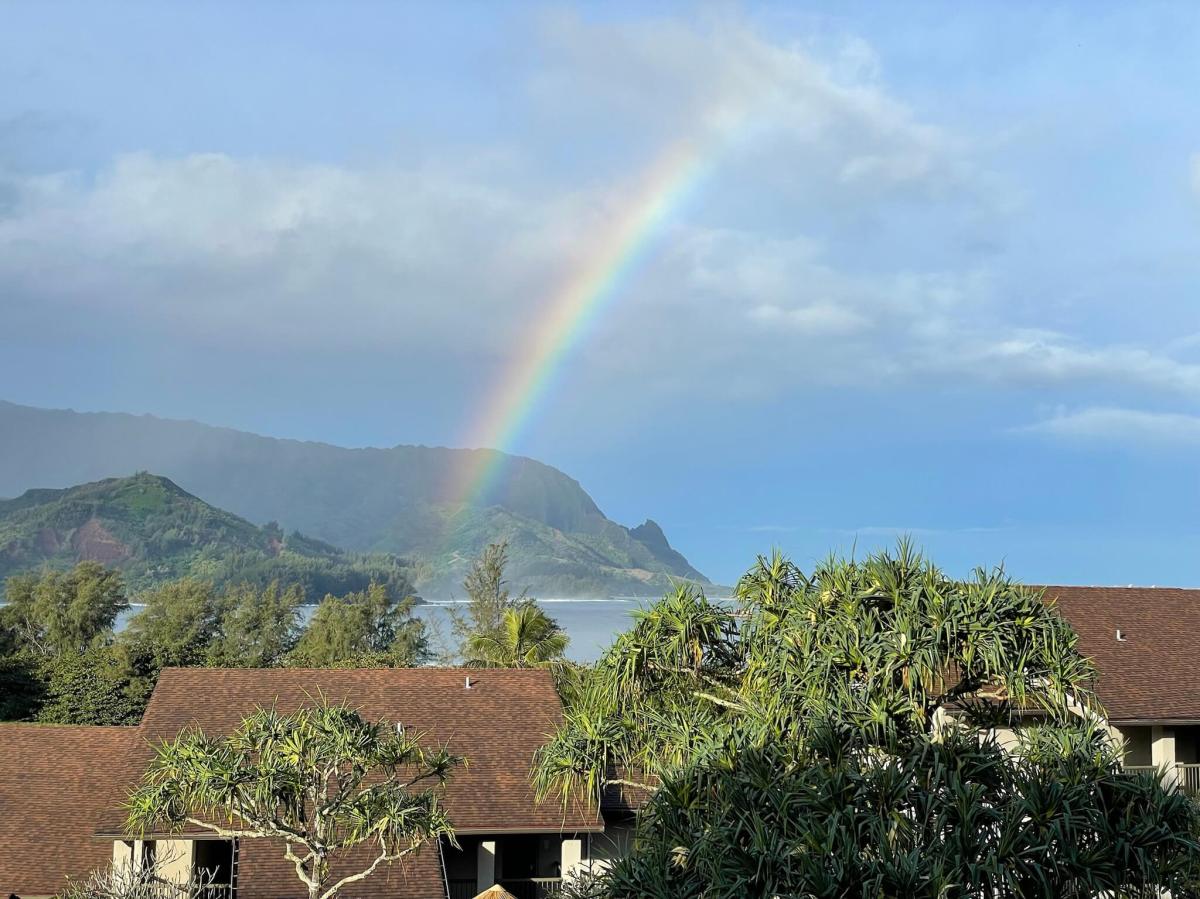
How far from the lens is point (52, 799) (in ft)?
90.1

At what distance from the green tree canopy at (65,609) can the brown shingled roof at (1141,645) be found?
60.9m

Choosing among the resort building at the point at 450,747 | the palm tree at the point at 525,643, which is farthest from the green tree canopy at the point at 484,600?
the resort building at the point at 450,747

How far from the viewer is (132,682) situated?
48219 mm

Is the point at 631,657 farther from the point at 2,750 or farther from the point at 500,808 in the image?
the point at 2,750

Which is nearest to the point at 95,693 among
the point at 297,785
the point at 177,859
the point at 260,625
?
the point at 177,859

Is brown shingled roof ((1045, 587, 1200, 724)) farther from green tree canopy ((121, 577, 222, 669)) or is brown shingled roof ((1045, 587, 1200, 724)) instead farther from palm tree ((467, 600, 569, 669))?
green tree canopy ((121, 577, 222, 669))

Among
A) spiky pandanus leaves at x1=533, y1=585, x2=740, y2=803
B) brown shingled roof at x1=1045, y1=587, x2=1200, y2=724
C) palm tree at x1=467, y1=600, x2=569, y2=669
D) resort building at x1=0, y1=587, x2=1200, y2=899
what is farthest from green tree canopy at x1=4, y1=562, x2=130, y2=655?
spiky pandanus leaves at x1=533, y1=585, x2=740, y2=803

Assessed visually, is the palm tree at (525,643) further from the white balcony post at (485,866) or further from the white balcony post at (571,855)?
the white balcony post at (571,855)

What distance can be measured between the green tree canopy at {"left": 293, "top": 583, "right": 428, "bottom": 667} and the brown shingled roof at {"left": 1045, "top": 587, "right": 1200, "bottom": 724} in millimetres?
41436

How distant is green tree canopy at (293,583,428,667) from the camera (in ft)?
238

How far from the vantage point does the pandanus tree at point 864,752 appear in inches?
453

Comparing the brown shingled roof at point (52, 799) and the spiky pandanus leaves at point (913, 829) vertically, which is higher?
the spiky pandanus leaves at point (913, 829)

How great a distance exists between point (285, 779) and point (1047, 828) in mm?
11126

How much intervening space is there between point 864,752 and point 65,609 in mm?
77511
